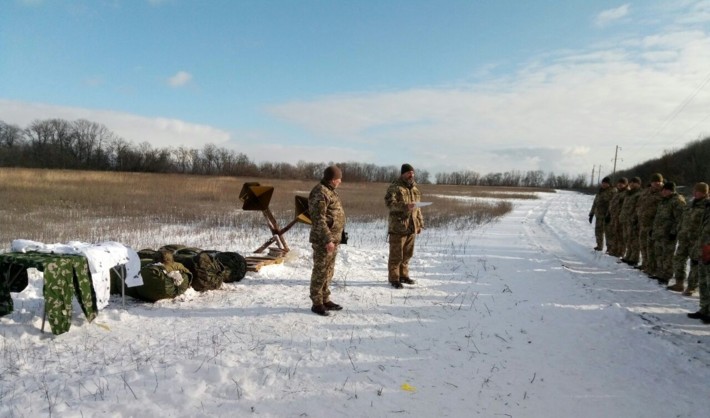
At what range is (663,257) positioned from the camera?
332 inches

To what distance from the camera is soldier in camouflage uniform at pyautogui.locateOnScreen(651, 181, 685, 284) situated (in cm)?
833

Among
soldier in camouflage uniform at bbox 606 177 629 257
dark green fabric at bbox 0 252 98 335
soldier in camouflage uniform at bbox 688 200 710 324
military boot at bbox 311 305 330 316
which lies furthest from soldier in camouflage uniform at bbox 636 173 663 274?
dark green fabric at bbox 0 252 98 335

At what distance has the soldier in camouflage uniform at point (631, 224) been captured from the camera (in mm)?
10203

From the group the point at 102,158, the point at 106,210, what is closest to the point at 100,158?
the point at 102,158

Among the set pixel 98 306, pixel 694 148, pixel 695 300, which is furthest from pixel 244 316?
pixel 694 148

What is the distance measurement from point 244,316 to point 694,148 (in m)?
55.8

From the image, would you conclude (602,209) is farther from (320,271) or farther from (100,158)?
(100,158)

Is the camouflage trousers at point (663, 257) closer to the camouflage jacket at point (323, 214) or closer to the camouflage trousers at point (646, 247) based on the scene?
the camouflage trousers at point (646, 247)

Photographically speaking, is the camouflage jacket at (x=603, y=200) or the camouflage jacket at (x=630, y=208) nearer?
the camouflage jacket at (x=630, y=208)

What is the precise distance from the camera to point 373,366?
444cm

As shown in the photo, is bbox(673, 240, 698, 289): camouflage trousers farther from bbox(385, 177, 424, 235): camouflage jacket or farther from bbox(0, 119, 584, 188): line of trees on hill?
bbox(0, 119, 584, 188): line of trees on hill

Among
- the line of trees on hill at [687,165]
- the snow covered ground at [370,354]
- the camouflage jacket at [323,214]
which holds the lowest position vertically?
the snow covered ground at [370,354]

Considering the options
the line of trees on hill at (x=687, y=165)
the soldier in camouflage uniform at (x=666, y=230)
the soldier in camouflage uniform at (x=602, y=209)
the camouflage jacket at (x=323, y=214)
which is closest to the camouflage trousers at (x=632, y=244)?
the soldier in camouflage uniform at (x=666, y=230)

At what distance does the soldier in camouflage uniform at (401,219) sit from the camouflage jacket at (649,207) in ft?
19.0
